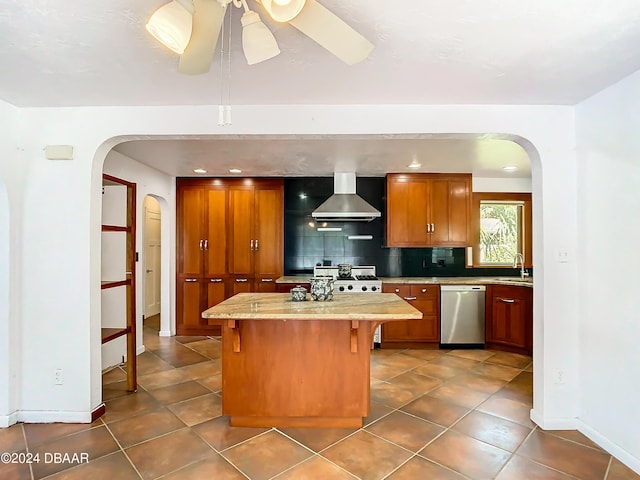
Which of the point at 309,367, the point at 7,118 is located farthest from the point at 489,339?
the point at 7,118

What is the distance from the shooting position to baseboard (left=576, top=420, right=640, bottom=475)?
204 centimetres

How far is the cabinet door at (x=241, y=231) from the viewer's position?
5.00 meters

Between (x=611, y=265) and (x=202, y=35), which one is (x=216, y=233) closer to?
(x=202, y=35)

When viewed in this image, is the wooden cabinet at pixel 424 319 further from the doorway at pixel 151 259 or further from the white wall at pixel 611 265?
the doorway at pixel 151 259

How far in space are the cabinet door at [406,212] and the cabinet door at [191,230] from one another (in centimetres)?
273

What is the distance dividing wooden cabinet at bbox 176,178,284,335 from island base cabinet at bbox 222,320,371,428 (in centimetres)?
244

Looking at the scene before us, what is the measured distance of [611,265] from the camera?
7.43 feet

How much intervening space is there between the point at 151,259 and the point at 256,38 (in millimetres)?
6242

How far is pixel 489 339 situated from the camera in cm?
452

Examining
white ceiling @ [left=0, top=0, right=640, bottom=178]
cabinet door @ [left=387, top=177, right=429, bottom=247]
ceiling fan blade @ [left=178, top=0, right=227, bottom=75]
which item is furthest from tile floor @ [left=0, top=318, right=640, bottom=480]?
white ceiling @ [left=0, top=0, right=640, bottom=178]

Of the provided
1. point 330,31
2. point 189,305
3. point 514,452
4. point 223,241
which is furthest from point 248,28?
point 189,305

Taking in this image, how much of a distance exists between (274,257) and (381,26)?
3.74m

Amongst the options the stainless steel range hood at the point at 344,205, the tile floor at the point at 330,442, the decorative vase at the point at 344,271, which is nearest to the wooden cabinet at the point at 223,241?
the stainless steel range hood at the point at 344,205

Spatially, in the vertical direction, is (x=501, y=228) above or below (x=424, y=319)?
above
